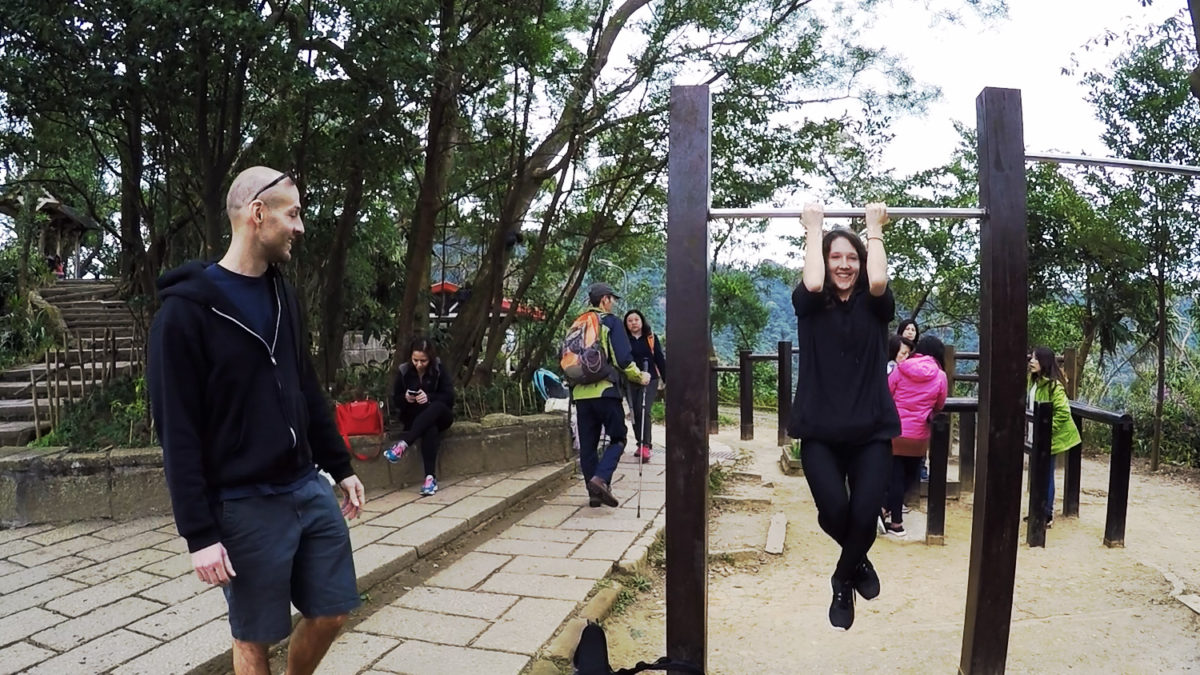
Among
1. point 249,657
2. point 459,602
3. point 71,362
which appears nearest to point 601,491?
point 459,602

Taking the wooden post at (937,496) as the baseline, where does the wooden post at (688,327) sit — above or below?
above

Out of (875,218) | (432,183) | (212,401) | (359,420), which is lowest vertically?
(359,420)

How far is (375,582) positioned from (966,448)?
5309 millimetres

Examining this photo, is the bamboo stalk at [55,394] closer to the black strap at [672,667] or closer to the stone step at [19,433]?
the stone step at [19,433]

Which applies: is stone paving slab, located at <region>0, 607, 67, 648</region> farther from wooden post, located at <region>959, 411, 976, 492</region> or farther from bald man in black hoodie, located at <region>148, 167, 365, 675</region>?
wooden post, located at <region>959, 411, 976, 492</region>

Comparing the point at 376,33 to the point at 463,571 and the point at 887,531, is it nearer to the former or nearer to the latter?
the point at 463,571

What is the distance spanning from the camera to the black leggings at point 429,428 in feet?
20.6

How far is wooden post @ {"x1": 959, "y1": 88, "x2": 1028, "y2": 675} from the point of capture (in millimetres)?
2930

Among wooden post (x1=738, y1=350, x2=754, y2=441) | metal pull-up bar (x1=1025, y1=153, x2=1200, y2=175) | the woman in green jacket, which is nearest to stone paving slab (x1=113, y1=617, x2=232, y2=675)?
metal pull-up bar (x1=1025, y1=153, x2=1200, y2=175)

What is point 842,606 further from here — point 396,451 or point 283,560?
point 396,451

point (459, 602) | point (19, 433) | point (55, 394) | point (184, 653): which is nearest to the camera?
point (184, 653)

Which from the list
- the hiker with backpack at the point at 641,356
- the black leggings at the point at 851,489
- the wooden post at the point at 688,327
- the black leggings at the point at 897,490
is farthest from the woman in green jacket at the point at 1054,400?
the wooden post at the point at 688,327

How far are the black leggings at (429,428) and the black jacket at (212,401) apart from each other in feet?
12.9

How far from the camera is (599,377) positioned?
5848 mm
